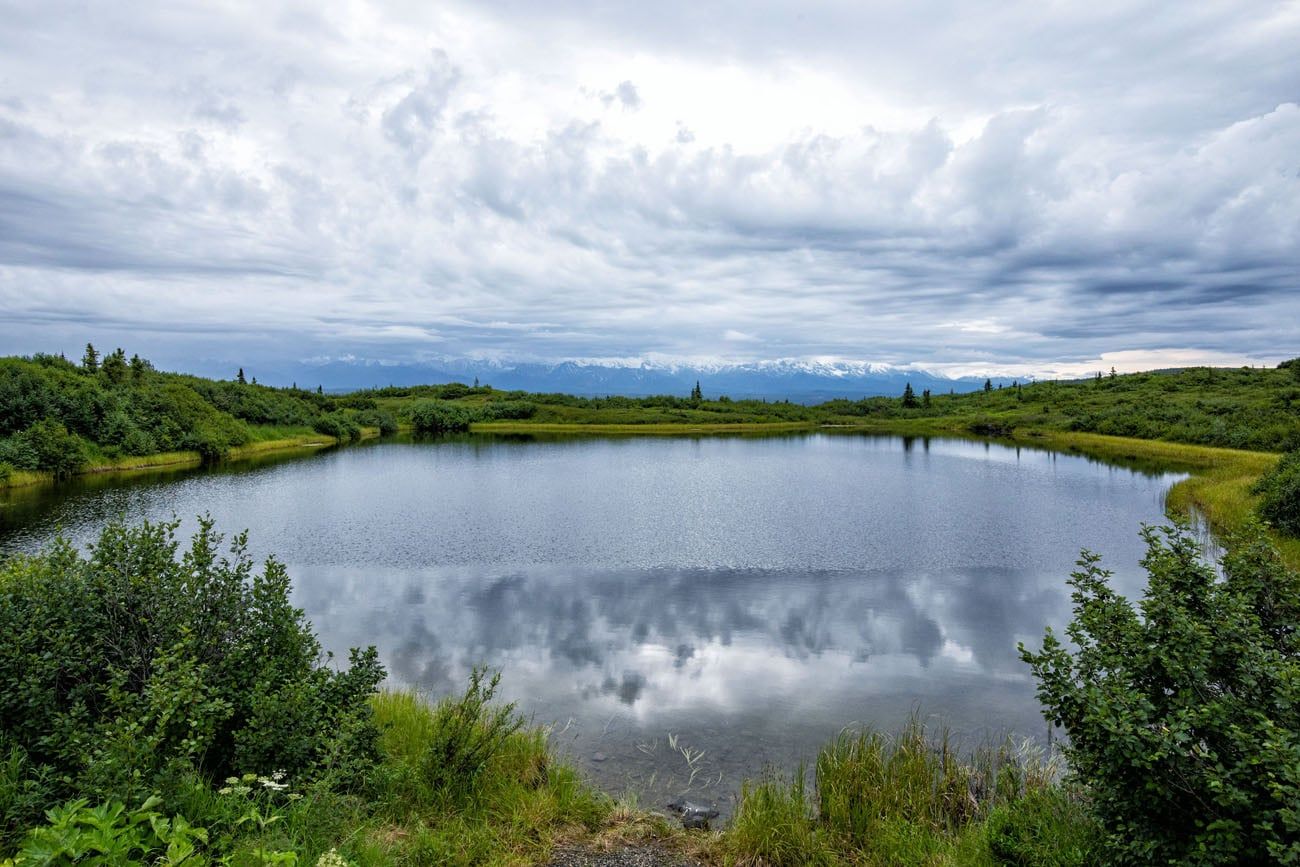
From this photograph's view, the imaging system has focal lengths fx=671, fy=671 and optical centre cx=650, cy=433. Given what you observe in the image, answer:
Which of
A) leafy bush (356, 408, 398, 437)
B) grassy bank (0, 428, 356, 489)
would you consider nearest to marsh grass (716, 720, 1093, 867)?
grassy bank (0, 428, 356, 489)

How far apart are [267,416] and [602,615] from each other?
9485cm

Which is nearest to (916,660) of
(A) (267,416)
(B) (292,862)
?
(B) (292,862)

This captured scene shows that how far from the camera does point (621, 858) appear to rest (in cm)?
842

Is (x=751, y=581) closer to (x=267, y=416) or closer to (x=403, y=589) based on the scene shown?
(x=403, y=589)

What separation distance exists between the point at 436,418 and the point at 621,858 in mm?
142072

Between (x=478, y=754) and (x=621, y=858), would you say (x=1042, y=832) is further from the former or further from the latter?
(x=478, y=754)

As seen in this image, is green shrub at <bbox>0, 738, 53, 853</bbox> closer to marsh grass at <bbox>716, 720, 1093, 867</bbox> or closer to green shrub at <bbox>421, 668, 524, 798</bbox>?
green shrub at <bbox>421, 668, 524, 798</bbox>

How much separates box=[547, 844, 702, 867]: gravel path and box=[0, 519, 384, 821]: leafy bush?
286 centimetres

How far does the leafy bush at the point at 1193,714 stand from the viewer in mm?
5406

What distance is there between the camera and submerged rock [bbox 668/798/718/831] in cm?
962

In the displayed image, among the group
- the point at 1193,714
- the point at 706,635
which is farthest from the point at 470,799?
the point at 706,635

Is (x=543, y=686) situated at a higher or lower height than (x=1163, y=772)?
lower

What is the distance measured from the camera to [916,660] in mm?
17234

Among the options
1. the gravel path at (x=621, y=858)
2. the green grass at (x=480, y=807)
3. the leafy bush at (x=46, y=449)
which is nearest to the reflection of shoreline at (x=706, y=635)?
the green grass at (x=480, y=807)
